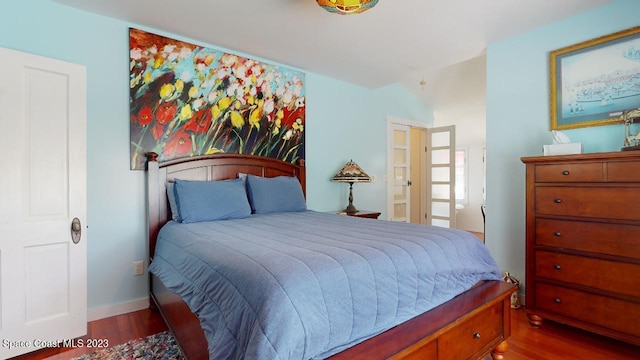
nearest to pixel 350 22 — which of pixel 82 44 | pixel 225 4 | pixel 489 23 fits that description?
pixel 225 4

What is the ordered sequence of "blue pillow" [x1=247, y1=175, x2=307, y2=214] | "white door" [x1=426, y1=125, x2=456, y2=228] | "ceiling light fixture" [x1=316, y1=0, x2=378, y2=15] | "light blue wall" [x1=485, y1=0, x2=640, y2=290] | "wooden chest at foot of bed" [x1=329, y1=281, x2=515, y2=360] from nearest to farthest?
"wooden chest at foot of bed" [x1=329, y1=281, x2=515, y2=360]
"ceiling light fixture" [x1=316, y1=0, x2=378, y2=15]
"light blue wall" [x1=485, y1=0, x2=640, y2=290]
"blue pillow" [x1=247, y1=175, x2=307, y2=214]
"white door" [x1=426, y1=125, x2=456, y2=228]

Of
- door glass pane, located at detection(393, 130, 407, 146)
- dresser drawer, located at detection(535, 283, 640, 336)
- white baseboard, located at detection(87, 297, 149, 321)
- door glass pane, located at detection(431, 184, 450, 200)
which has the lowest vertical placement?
white baseboard, located at detection(87, 297, 149, 321)

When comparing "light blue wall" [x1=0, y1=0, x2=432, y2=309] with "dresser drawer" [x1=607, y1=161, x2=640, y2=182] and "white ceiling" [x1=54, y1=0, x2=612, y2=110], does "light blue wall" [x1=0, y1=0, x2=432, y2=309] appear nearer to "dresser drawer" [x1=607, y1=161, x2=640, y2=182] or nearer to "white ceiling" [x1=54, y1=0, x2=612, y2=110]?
"white ceiling" [x1=54, y1=0, x2=612, y2=110]

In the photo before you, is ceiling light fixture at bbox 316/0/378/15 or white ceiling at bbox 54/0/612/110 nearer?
ceiling light fixture at bbox 316/0/378/15

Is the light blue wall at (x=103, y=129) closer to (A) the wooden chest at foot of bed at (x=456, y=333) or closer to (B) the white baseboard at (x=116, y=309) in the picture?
(B) the white baseboard at (x=116, y=309)

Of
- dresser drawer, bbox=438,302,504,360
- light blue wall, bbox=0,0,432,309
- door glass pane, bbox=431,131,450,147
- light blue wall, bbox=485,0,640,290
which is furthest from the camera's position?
door glass pane, bbox=431,131,450,147

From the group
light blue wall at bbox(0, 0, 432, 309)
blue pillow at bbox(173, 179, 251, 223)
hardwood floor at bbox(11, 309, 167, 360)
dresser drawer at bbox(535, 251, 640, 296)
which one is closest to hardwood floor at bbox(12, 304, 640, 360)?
hardwood floor at bbox(11, 309, 167, 360)

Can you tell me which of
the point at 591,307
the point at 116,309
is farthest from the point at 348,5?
the point at 116,309

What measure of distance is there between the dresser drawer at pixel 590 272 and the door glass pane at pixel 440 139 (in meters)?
3.46

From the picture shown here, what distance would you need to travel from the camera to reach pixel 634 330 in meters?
1.87

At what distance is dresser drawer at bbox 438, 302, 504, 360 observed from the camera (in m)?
1.45

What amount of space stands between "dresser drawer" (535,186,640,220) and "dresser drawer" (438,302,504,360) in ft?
3.08

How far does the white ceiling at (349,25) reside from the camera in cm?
234

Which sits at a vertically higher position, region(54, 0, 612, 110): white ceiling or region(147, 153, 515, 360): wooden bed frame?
region(54, 0, 612, 110): white ceiling
